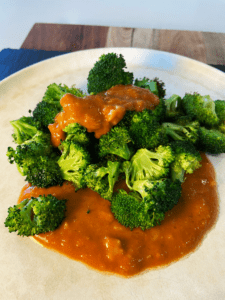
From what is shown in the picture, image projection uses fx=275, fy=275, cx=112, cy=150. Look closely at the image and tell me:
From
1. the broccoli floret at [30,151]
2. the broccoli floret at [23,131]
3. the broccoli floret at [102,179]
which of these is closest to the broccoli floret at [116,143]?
the broccoli floret at [102,179]

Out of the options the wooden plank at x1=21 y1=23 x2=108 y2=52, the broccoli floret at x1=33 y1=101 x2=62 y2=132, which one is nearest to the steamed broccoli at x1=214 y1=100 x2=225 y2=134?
the broccoli floret at x1=33 y1=101 x2=62 y2=132

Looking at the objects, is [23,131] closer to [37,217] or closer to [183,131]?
[37,217]

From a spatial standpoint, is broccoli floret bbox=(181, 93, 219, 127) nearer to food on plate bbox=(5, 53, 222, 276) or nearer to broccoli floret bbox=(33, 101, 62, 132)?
food on plate bbox=(5, 53, 222, 276)

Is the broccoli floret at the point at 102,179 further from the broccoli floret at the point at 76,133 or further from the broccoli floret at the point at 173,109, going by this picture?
the broccoli floret at the point at 173,109

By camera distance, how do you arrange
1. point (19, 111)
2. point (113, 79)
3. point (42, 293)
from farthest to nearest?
point (19, 111)
point (113, 79)
point (42, 293)

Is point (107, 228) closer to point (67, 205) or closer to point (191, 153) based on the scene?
point (67, 205)

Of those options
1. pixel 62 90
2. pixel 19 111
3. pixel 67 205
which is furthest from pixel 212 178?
pixel 19 111

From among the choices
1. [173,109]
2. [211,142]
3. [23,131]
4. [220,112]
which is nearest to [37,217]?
[23,131]
